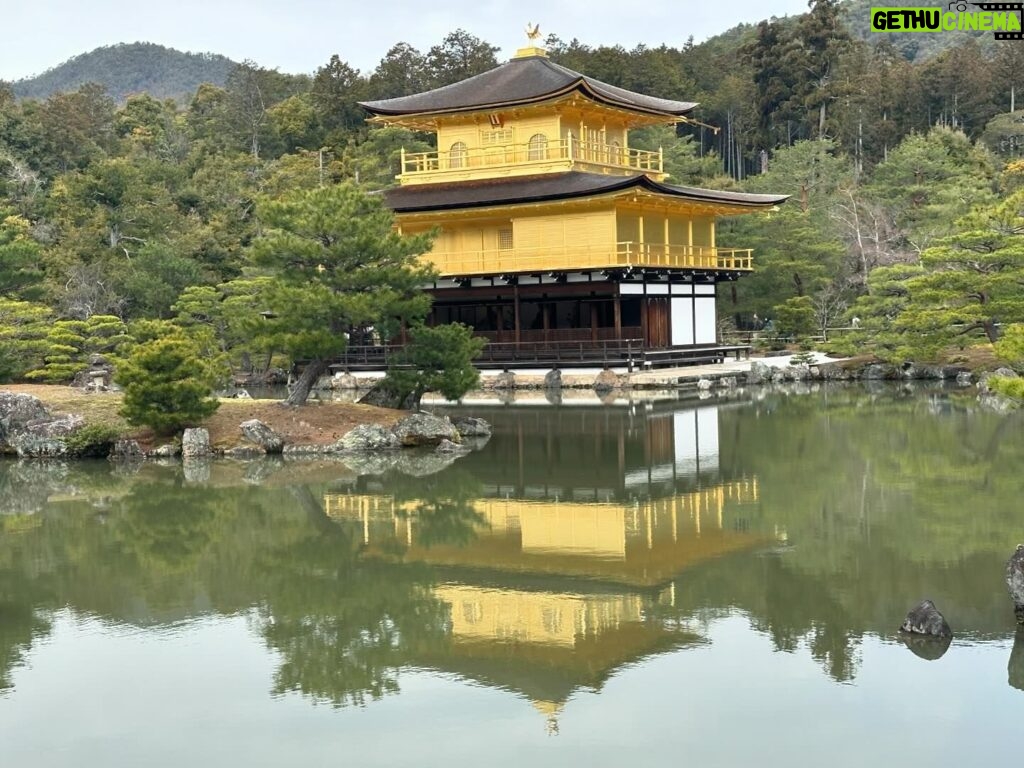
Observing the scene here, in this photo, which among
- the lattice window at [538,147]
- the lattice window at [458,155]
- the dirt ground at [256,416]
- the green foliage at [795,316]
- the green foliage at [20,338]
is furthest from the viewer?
the green foliage at [795,316]

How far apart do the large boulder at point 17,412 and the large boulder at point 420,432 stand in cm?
591

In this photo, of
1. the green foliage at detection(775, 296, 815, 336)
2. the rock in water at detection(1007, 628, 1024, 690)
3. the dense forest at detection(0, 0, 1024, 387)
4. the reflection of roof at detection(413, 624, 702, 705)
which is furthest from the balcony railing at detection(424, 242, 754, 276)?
the rock in water at detection(1007, 628, 1024, 690)

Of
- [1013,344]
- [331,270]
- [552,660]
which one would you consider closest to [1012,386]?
[1013,344]

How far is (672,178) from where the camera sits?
46.0 metres

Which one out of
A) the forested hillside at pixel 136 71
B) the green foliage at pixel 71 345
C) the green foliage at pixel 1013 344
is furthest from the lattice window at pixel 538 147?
the forested hillside at pixel 136 71

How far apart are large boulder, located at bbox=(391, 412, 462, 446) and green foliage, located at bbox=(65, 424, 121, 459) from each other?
14.9ft

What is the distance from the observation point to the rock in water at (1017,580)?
26.4ft

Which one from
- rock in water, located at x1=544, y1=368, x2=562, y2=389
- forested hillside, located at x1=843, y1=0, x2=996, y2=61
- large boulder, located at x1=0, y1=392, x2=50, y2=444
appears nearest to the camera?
large boulder, located at x1=0, y1=392, x2=50, y2=444

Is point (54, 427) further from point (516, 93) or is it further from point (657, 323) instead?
point (516, 93)

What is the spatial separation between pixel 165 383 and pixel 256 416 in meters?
1.98

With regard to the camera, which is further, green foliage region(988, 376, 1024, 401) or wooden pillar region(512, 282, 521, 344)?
wooden pillar region(512, 282, 521, 344)

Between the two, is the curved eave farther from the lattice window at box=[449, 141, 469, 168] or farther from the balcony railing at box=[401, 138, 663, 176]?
the balcony railing at box=[401, 138, 663, 176]

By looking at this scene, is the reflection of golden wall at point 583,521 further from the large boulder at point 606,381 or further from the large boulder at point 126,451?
the large boulder at point 606,381

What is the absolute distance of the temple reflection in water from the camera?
8047 millimetres
